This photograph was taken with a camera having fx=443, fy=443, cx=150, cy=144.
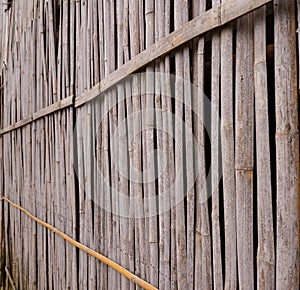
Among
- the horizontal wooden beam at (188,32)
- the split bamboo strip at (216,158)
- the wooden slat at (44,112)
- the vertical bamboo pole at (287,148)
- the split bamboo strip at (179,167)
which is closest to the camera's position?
the vertical bamboo pole at (287,148)

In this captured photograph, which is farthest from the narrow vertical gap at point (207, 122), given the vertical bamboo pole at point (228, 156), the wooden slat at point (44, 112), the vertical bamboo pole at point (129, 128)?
the wooden slat at point (44, 112)

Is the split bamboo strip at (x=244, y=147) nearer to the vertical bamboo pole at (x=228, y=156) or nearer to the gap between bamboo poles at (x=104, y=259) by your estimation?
the vertical bamboo pole at (x=228, y=156)

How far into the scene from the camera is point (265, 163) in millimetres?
1233

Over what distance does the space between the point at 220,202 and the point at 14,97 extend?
3403mm

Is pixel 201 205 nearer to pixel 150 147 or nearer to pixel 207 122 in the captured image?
pixel 207 122

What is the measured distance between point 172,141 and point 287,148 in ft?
1.96

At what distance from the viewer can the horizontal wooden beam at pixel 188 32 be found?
1.26 metres

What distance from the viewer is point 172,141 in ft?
5.51

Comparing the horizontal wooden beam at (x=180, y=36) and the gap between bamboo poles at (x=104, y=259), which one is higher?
the horizontal wooden beam at (x=180, y=36)

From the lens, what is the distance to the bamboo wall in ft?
3.99

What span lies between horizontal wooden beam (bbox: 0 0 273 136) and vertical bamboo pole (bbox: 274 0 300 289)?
10cm

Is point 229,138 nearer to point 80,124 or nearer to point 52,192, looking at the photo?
point 80,124

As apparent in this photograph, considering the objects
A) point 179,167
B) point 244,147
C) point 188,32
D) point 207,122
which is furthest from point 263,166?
point 188,32

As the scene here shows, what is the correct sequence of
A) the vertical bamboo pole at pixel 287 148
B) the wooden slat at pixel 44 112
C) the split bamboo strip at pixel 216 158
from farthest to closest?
the wooden slat at pixel 44 112 → the split bamboo strip at pixel 216 158 → the vertical bamboo pole at pixel 287 148
